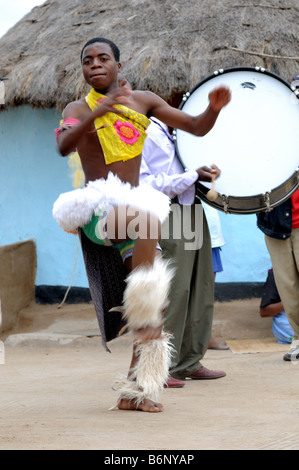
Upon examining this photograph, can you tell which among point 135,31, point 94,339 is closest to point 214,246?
point 94,339

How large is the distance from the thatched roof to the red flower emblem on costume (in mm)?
4068

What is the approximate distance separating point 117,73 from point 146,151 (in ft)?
3.13

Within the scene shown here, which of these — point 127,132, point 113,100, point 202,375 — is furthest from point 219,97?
point 202,375

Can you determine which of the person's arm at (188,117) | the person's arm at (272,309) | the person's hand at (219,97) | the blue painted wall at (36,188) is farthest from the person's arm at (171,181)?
the blue painted wall at (36,188)

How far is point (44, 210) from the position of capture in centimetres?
895

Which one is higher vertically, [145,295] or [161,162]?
[161,162]

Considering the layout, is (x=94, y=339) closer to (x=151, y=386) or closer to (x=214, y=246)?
(x=214, y=246)

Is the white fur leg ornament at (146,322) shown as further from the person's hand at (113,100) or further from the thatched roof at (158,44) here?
the thatched roof at (158,44)

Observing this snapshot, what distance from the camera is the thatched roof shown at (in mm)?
7910

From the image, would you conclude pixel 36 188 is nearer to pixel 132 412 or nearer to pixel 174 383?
pixel 174 383

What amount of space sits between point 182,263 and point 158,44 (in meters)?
4.27

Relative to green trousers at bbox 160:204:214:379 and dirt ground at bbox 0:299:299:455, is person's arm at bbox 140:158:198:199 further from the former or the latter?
dirt ground at bbox 0:299:299:455

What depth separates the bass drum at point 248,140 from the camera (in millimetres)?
4574

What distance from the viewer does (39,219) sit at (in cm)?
896
